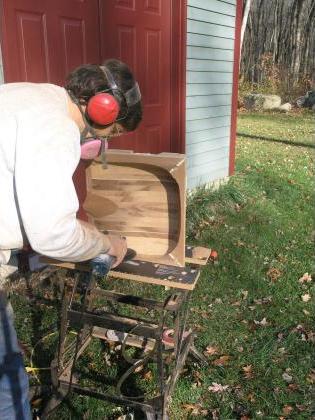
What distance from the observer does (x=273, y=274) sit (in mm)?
4434

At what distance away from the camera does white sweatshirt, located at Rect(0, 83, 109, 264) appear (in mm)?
1496

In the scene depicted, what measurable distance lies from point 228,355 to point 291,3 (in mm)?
21935

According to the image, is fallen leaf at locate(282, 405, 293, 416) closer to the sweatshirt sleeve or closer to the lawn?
the lawn

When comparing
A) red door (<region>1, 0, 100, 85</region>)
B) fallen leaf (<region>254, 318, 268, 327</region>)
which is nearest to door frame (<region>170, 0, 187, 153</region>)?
red door (<region>1, 0, 100, 85</region>)

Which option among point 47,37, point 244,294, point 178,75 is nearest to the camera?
point 47,37

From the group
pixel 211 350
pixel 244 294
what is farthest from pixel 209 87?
pixel 211 350

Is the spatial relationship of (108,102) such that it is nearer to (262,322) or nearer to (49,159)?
(49,159)

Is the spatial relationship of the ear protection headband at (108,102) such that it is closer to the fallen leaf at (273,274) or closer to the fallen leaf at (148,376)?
the fallen leaf at (148,376)

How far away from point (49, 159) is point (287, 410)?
2.31 meters

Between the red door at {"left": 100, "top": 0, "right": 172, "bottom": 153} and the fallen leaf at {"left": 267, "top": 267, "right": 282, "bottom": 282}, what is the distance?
216cm

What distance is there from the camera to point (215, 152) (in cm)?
696

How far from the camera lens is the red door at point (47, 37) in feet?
11.5

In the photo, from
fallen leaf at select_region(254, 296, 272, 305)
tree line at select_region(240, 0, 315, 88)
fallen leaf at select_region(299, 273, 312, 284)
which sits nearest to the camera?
fallen leaf at select_region(254, 296, 272, 305)

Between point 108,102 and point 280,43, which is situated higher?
point 280,43
